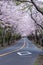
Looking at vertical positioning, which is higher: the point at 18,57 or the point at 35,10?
the point at 35,10

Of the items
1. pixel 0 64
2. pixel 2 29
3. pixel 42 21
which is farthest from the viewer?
pixel 2 29

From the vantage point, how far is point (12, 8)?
30.2m

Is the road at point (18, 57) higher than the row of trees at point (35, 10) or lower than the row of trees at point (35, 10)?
lower

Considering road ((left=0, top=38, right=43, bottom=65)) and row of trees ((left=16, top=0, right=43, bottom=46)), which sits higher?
row of trees ((left=16, top=0, right=43, bottom=46))

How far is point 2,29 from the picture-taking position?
60.9m

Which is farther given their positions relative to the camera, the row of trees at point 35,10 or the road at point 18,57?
the road at point 18,57

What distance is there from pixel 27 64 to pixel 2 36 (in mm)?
41926

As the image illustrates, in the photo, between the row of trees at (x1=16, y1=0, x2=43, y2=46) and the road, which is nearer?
the row of trees at (x1=16, y1=0, x2=43, y2=46)

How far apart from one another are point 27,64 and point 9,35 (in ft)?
165

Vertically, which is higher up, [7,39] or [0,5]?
[0,5]

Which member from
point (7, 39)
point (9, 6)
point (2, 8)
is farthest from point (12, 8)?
point (7, 39)

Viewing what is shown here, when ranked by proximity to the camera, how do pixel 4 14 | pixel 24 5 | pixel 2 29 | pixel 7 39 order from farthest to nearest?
pixel 7 39 < pixel 2 29 < pixel 4 14 < pixel 24 5

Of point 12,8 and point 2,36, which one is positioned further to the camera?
point 2,36

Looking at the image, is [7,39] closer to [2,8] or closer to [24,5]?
[2,8]
